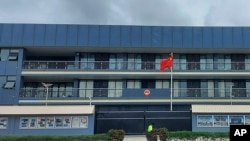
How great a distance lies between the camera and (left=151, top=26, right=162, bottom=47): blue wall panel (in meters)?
41.9

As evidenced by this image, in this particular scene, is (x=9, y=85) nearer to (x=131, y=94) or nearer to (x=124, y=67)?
(x=124, y=67)

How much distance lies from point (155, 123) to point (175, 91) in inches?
337

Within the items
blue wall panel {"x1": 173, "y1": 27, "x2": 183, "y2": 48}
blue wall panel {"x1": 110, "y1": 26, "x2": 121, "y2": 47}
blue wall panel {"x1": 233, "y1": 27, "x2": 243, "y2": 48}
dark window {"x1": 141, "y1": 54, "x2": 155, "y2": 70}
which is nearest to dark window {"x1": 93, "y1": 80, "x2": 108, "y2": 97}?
blue wall panel {"x1": 110, "y1": 26, "x2": 121, "y2": 47}

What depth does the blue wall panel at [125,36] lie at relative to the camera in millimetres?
41812

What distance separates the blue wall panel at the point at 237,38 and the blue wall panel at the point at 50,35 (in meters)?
20.9

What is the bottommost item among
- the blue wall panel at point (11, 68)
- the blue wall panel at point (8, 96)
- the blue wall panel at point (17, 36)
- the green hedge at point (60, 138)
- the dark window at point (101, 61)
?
the green hedge at point (60, 138)

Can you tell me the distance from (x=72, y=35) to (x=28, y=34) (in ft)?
16.7

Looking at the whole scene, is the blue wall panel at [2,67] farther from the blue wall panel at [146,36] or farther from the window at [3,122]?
the blue wall panel at [146,36]

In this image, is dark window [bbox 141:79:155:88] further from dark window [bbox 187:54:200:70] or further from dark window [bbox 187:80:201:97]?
dark window [bbox 187:54:200:70]

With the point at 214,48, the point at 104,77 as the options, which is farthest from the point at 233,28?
the point at 104,77

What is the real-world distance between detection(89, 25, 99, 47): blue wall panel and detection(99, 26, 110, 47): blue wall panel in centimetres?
47

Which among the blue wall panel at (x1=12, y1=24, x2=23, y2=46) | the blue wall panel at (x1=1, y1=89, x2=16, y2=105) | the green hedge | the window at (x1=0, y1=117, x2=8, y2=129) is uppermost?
the blue wall panel at (x1=12, y1=24, x2=23, y2=46)

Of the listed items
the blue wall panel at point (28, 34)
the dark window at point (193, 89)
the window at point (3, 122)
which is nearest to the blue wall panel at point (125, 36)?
the dark window at point (193, 89)

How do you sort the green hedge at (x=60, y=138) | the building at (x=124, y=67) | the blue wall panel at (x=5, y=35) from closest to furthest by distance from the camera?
the green hedge at (x=60, y=138)
the building at (x=124, y=67)
the blue wall panel at (x=5, y=35)
